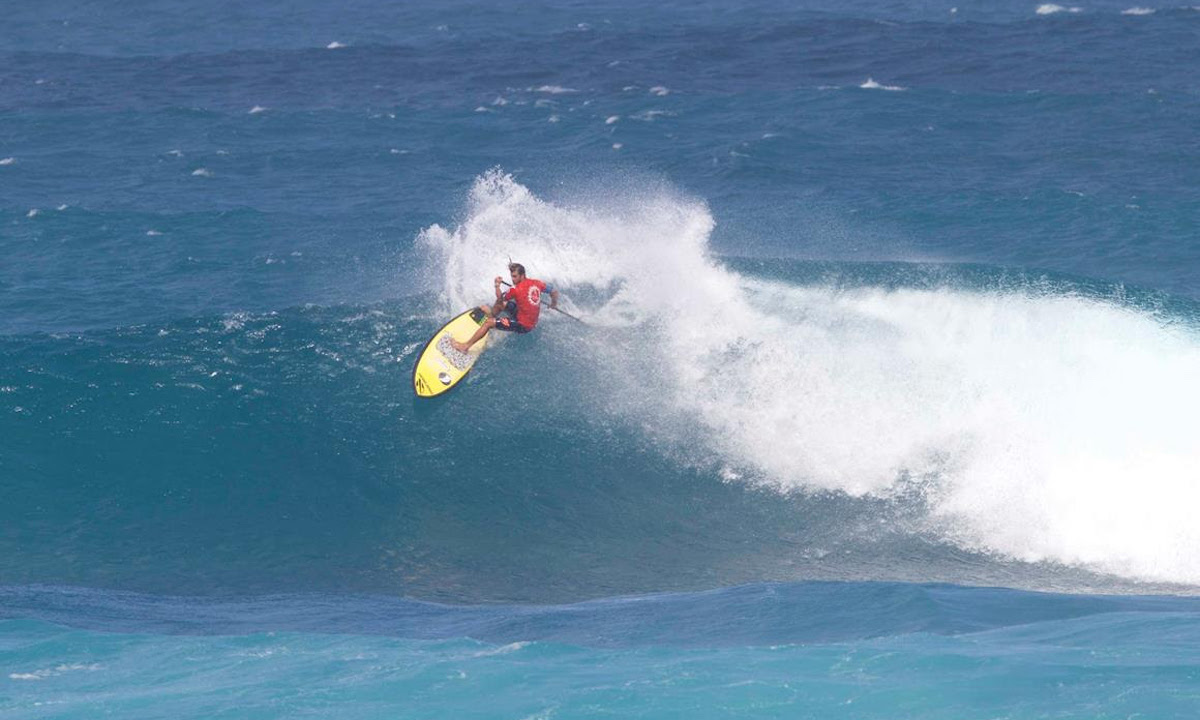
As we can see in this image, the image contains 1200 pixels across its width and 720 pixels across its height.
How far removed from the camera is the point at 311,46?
164 feet

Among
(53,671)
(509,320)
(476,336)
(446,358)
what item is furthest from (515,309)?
(53,671)

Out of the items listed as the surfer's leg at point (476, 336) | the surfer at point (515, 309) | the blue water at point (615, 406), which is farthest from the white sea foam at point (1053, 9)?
the surfer's leg at point (476, 336)

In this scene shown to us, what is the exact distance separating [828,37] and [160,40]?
1022 inches

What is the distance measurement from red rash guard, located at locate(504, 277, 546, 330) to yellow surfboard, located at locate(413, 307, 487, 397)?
92 centimetres

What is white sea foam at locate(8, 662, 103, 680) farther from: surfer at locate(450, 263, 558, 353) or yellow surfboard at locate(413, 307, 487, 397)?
surfer at locate(450, 263, 558, 353)

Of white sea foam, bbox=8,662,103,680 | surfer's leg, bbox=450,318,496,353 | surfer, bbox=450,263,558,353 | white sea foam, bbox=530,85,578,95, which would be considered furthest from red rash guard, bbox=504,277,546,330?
white sea foam, bbox=530,85,578,95

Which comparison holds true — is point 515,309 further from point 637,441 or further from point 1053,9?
point 1053,9

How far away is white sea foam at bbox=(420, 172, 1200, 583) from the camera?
2297cm

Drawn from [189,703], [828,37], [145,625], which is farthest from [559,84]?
[189,703]

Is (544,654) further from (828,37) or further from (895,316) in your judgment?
(828,37)

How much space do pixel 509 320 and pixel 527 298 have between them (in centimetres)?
64

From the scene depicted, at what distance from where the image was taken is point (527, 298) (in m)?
26.2

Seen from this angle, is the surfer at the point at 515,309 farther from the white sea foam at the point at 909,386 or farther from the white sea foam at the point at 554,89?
the white sea foam at the point at 554,89

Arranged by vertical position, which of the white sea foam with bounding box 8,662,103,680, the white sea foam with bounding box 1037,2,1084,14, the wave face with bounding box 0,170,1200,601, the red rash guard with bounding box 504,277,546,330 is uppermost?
the white sea foam with bounding box 1037,2,1084,14
